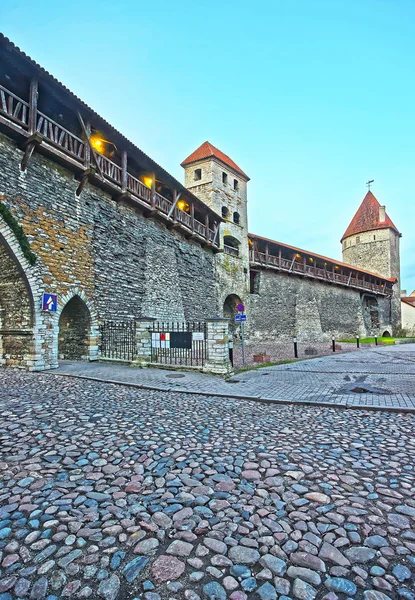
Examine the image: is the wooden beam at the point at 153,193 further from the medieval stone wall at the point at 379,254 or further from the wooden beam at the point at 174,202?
the medieval stone wall at the point at 379,254

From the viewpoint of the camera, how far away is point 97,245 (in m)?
12.7

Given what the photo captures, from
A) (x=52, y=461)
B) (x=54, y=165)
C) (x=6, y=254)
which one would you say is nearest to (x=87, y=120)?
(x=54, y=165)

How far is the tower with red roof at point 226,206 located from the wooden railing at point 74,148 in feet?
13.1

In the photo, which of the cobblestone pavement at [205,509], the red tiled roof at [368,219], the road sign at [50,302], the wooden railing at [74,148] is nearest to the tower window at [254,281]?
the wooden railing at [74,148]

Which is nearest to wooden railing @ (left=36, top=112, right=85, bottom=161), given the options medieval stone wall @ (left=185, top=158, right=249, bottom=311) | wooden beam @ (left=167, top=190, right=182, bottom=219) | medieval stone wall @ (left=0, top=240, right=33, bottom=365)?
medieval stone wall @ (left=0, top=240, right=33, bottom=365)

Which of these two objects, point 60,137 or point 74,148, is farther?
point 74,148

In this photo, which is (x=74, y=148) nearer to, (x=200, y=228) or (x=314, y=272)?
(x=200, y=228)

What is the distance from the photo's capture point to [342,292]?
34625 mm

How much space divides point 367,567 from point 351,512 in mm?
547

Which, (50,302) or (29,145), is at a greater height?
(29,145)

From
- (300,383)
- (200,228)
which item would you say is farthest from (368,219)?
(300,383)

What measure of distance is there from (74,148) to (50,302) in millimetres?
6247

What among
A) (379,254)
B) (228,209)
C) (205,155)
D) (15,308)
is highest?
(205,155)

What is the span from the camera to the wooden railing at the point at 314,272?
26.1 meters
